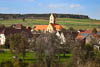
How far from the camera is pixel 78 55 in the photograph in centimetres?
3344

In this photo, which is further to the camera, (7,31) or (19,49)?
(7,31)

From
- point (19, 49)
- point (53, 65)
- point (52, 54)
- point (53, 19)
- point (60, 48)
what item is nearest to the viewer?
point (53, 65)

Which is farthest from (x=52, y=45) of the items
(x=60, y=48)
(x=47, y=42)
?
(x=60, y=48)

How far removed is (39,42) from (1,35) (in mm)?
27537

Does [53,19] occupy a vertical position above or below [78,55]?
above

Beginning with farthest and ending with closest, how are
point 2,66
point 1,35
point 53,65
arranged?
point 1,35 < point 53,65 < point 2,66

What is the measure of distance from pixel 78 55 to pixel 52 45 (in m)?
8.89

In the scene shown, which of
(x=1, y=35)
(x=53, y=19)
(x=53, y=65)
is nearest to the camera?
(x=53, y=65)

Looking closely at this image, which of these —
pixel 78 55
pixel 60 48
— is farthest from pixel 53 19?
pixel 78 55

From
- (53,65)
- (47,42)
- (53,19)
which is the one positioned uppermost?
(53,19)

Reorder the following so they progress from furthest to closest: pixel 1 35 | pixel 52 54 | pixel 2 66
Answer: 1. pixel 1 35
2. pixel 52 54
3. pixel 2 66

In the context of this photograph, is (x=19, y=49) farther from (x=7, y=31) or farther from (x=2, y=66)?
(x=7, y=31)

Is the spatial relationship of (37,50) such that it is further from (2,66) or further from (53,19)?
(53,19)

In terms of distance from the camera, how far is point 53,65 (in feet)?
103
